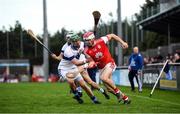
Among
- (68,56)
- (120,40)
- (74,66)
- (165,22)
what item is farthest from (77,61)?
(165,22)

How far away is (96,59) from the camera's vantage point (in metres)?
18.1

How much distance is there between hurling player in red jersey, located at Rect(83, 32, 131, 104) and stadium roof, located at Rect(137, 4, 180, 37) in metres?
20.4

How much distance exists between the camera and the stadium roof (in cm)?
3967

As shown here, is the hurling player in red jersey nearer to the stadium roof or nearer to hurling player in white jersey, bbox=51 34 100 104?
hurling player in white jersey, bbox=51 34 100 104

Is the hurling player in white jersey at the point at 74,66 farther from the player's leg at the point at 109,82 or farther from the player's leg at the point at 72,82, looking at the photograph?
the player's leg at the point at 109,82

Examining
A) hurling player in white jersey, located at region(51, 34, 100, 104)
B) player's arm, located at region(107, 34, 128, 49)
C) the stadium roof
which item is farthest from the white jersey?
the stadium roof

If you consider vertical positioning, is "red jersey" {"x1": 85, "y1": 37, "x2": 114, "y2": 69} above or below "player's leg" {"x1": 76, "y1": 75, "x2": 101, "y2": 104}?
above

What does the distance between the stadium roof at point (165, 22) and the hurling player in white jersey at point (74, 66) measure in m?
19.6

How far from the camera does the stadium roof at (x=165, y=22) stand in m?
39.7

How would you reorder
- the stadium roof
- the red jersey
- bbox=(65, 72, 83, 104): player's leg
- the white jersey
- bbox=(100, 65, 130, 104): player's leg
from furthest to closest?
the stadium roof, bbox=(65, 72, 83, 104): player's leg, the white jersey, the red jersey, bbox=(100, 65, 130, 104): player's leg

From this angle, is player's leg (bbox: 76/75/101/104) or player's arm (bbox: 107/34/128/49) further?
player's leg (bbox: 76/75/101/104)

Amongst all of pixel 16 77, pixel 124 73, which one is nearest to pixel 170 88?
pixel 124 73

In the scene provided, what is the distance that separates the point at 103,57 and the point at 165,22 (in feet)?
87.6

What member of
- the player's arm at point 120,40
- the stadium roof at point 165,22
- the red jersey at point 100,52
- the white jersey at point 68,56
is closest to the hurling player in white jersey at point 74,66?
the white jersey at point 68,56
